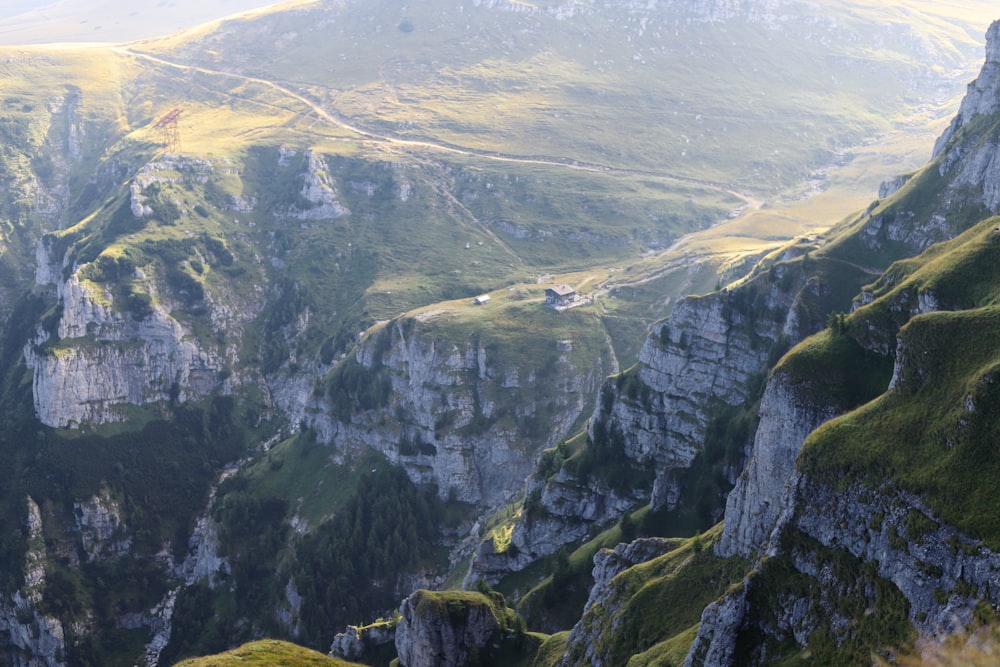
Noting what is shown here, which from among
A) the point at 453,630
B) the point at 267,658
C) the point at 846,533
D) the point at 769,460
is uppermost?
the point at 846,533

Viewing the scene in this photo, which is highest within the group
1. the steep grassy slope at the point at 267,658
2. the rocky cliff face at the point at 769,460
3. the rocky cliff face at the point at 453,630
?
the rocky cliff face at the point at 769,460

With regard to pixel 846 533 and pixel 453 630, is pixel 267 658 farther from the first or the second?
pixel 846 533

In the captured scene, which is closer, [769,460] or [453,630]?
[769,460]

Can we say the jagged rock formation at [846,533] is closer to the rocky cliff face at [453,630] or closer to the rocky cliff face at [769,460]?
the rocky cliff face at [769,460]

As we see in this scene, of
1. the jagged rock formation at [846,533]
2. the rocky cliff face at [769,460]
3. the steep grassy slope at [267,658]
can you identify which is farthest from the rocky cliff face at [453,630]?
the jagged rock formation at [846,533]

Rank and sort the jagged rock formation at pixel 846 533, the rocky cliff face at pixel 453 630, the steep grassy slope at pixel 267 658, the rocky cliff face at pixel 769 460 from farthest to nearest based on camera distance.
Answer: the rocky cliff face at pixel 453 630 < the steep grassy slope at pixel 267 658 < the rocky cliff face at pixel 769 460 < the jagged rock formation at pixel 846 533

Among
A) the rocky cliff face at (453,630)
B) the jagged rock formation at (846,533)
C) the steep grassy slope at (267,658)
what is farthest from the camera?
the rocky cliff face at (453,630)

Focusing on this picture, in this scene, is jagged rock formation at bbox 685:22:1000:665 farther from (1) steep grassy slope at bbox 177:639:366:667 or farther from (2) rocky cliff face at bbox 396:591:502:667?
(1) steep grassy slope at bbox 177:639:366:667

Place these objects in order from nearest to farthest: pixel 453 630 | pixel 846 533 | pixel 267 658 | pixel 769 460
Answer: pixel 846 533 < pixel 769 460 < pixel 453 630 < pixel 267 658

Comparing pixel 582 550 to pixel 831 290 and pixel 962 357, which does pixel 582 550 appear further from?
pixel 962 357

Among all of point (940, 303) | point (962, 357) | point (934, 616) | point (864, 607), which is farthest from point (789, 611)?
point (940, 303)

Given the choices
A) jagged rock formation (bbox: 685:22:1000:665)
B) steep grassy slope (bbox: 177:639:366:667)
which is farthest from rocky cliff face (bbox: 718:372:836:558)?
steep grassy slope (bbox: 177:639:366:667)

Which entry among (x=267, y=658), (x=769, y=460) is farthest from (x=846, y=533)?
(x=267, y=658)
